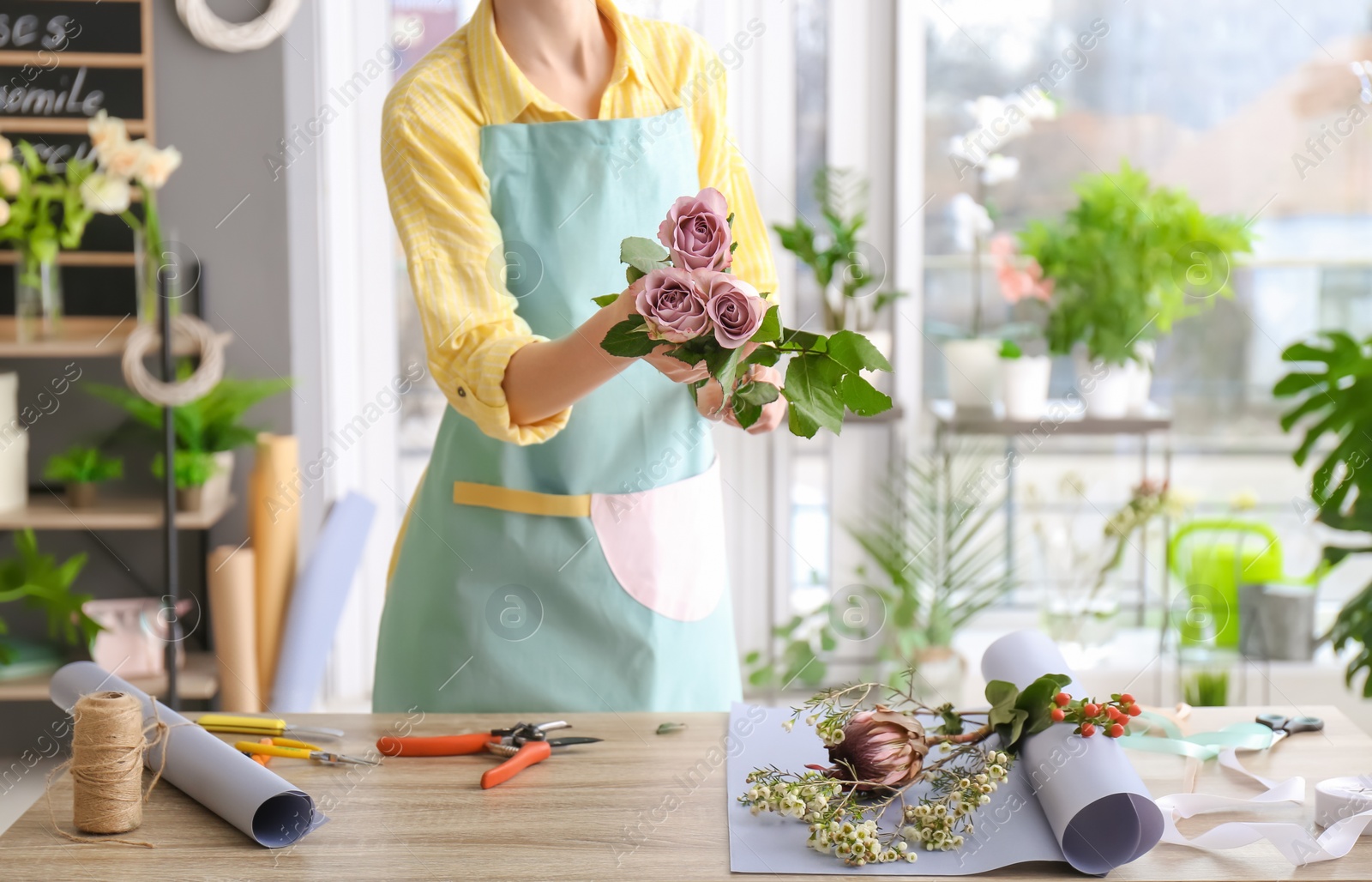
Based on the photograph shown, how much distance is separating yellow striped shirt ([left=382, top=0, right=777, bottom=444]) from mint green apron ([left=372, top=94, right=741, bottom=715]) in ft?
0.13

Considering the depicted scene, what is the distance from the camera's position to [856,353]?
824 millimetres

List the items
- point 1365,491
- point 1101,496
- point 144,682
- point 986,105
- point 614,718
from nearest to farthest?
point 614,718, point 1365,491, point 144,682, point 986,105, point 1101,496

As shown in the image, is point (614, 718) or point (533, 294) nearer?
point (614, 718)

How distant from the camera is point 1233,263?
108 inches

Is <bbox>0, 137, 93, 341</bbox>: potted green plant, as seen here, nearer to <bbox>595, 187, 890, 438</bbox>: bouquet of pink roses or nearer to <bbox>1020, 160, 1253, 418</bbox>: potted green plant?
<bbox>595, 187, 890, 438</bbox>: bouquet of pink roses

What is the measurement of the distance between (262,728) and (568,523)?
0.37m

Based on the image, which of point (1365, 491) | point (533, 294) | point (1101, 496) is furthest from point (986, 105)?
point (533, 294)

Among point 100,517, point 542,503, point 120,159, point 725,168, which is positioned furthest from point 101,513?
point 725,168

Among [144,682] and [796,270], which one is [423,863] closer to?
[144,682]

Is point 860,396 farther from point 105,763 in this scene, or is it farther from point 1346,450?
point 1346,450

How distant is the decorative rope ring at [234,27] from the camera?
2453 millimetres

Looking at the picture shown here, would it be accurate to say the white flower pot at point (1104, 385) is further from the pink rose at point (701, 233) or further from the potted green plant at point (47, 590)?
the potted green plant at point (47, 590)

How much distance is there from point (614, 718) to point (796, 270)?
184cm

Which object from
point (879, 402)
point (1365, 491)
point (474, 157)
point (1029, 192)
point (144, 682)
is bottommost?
point (144, 682)
